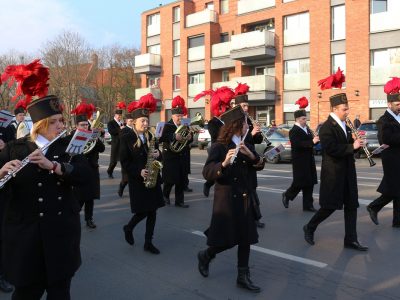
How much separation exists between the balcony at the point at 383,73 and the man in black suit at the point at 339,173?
77.2 ft

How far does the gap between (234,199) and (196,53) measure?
123 ft

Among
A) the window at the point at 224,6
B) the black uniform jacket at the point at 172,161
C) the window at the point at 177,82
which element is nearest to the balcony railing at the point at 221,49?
the window at the point at 224,6

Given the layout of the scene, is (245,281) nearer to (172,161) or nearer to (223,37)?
(172,161)

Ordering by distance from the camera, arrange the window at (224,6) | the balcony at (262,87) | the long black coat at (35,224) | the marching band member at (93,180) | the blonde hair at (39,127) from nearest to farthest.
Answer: the long black coat at (35,224) → the blonde hair at (39,127) → the marching band member at (93,180) → the balcony at (262,87) → the window at (224,6)

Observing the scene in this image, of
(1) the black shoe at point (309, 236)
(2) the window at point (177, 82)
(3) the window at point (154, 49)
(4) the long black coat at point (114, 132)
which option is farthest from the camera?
(3) the window at point (154, 49)

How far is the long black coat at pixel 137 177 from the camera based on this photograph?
6.18 m

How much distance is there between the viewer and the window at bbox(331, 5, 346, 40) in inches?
1188

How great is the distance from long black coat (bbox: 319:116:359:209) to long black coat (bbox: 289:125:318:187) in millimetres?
2356

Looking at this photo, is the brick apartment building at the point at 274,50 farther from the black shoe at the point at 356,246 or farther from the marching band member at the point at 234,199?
the marching band member at the point at 234,199

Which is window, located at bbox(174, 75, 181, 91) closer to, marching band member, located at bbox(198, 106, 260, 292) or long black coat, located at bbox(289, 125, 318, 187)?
long black coat, located at bbox(289, 125, 318, 187)

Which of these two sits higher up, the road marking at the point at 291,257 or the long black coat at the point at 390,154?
the long black coat at the point at 390,154

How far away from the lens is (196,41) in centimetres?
4162

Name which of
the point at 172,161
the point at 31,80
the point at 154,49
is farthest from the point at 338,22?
the point at 31,80

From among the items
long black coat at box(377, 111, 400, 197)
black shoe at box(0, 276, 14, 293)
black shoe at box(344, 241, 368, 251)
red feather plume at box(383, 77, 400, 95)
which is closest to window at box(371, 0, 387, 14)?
red feather plume at box(383, 77, 400, 95)
